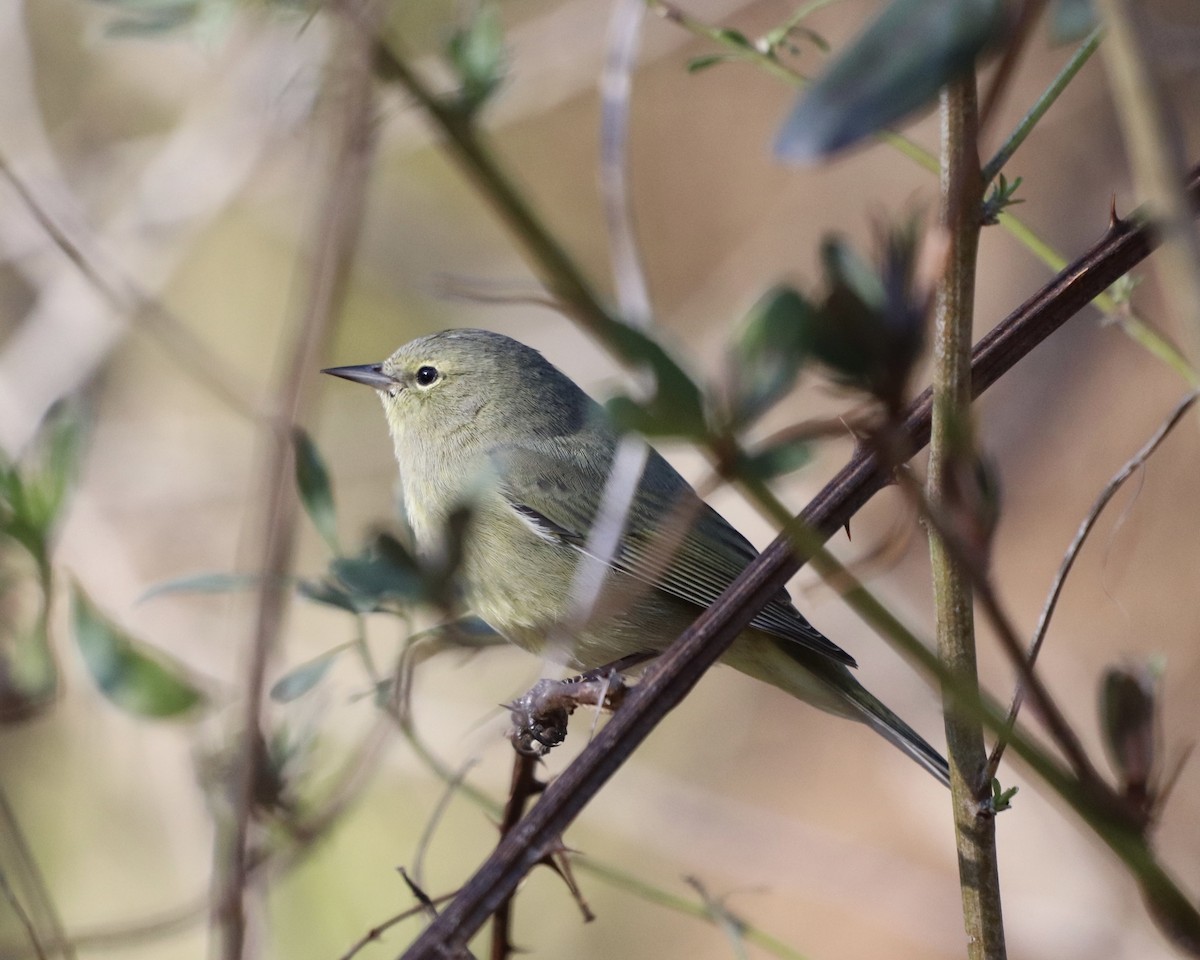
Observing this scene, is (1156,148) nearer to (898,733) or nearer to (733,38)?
(733,38)

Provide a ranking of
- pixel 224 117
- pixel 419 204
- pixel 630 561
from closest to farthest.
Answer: pixel 630 561 < pixel 224 117 < pixel 419 204

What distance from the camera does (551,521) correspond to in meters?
3.27

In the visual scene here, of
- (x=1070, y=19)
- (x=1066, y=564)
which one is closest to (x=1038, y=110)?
(x=1070, y=19)

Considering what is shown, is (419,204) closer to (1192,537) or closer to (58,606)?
(58,606)

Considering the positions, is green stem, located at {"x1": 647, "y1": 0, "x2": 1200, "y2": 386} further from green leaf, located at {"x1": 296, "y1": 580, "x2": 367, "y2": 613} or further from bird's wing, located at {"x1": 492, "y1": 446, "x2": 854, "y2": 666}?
bird's wing, located at {"x1": 492, "y1": 446, "x2": 854, "y2": 666}

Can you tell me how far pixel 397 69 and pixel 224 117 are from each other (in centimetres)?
442

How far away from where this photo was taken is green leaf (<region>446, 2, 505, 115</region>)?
5.23 ft

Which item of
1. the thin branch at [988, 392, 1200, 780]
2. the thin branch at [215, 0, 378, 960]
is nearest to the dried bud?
the thin branch at [988, 392, 1200, 780]

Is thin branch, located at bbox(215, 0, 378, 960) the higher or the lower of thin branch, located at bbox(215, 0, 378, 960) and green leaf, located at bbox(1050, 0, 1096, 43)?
the lower

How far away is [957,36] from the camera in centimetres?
78

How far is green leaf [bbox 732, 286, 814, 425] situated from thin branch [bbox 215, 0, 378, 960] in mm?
280

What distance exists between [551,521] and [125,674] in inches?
72.4

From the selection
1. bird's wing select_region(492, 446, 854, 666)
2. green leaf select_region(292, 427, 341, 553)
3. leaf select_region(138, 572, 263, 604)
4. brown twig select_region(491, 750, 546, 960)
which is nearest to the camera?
brown twig select_region(491, 750, 546, 960)

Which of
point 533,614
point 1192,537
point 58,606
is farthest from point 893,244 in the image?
point 1192,537
